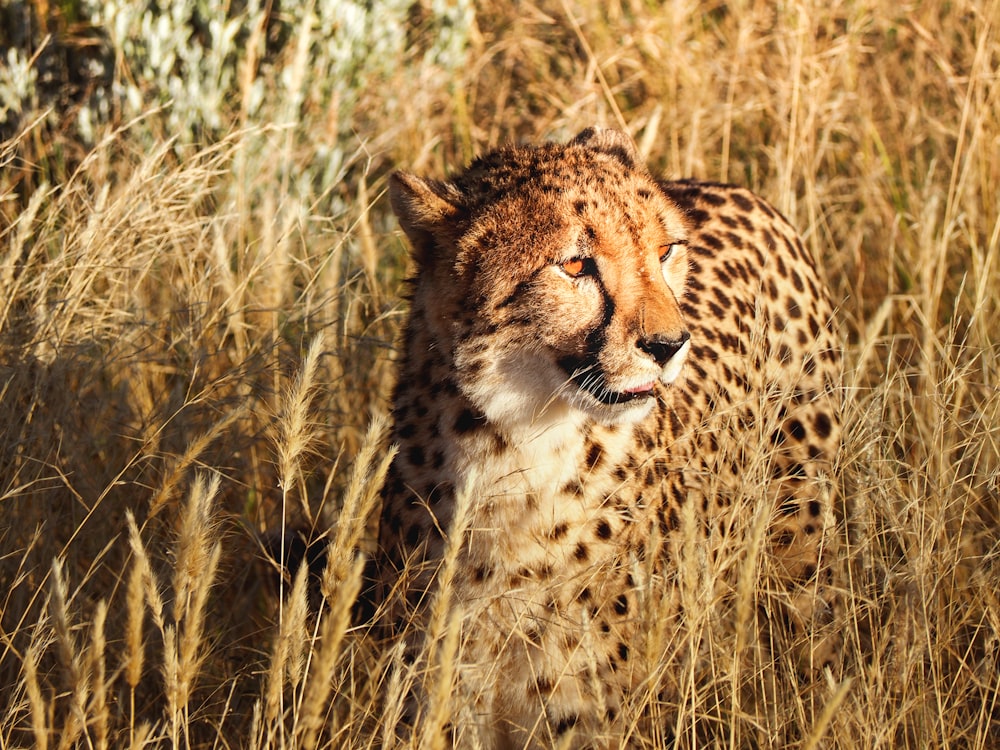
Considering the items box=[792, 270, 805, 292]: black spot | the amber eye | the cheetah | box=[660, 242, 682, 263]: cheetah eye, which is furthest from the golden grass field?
the amber eye

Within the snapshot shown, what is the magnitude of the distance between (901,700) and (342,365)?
66.9 inches

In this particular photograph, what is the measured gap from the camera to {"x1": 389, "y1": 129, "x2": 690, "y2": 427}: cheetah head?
2.11 metres

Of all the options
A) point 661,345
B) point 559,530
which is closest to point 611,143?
point 661,345

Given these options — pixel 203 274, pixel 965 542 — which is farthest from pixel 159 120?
pixel 965 542

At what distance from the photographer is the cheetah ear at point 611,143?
2.54m

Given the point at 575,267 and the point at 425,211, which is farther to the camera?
the point at 425,211

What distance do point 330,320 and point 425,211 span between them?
0.85m

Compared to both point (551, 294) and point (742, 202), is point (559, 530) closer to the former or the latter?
point (551, 294)

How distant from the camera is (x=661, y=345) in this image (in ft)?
6.79

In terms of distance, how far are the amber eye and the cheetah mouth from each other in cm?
15

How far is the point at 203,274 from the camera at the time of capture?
305cm

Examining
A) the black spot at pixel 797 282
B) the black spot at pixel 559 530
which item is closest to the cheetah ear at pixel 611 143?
the black spot at pixel 797 282

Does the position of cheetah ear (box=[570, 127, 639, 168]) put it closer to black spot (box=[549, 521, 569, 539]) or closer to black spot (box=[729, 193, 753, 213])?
black spot (box=[729, 193, 753, 213])

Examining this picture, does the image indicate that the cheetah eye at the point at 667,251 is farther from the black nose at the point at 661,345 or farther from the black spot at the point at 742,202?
the black spot at the point at 742,202
